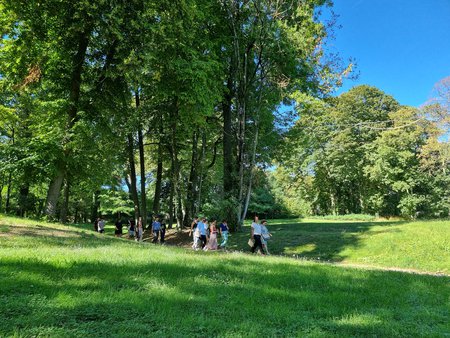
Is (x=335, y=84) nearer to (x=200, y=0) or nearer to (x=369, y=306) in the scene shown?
(x=200, y=0)

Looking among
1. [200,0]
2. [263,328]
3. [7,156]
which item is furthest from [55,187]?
[263,328]

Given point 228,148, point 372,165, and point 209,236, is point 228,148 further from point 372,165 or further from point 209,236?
point 372,165

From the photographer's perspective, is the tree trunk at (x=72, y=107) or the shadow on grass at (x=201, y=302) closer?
the shadow on grass at (x=201, y=302)

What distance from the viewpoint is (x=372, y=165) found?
48344mm

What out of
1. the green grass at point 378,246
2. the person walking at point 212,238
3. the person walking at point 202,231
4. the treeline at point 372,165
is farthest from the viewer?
the treeline at point 372,165

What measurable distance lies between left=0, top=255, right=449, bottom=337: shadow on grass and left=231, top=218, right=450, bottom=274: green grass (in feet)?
26.5

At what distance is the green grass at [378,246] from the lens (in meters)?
15.7

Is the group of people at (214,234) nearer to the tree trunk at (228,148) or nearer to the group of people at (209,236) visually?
the group of people at (209,236)

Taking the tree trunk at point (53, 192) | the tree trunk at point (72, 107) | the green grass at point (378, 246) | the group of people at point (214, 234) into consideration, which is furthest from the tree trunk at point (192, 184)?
the tree trunk at point (53, 192)

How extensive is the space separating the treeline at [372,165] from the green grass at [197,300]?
29.7m

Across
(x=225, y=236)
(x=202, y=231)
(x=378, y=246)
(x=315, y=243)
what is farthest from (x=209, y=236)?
(x=378, y=246)

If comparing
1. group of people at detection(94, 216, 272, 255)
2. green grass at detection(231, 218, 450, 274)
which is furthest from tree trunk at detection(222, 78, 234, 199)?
green grass at detection(231, 218, 450, 274)

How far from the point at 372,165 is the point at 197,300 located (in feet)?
154

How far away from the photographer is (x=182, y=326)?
15.1 feet
